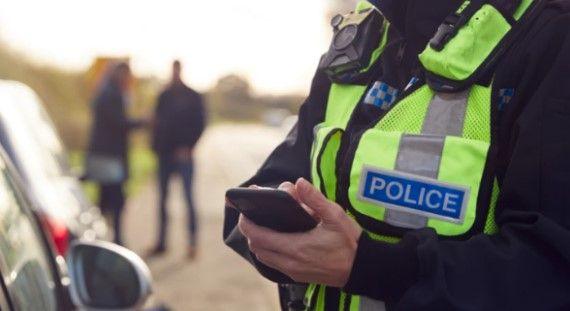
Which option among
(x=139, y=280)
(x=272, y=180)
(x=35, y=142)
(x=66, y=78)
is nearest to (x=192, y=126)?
(x=35, y=142)

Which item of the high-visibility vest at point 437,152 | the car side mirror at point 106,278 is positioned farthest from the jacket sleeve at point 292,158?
the car side mirror at point 106,278

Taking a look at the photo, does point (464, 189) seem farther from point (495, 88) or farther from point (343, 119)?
point (343, 119)

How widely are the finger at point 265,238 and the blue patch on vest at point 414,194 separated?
21 centimetres

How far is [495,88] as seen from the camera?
1680 millimetres

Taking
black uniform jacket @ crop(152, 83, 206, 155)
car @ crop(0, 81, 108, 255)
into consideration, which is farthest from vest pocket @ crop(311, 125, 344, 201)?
black uniform jacket @ crop(152, 83, 206, 155)

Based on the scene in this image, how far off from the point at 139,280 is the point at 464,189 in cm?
119

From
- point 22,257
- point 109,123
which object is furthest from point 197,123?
point 22,257

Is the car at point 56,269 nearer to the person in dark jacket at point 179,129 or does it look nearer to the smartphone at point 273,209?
the smartphone at point 273,209

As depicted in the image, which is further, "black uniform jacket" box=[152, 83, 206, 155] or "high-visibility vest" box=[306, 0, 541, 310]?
"black uniform jacket" box=[152, 83, 206, 155]

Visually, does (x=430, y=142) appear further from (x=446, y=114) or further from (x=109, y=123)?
(x=109, y=123)

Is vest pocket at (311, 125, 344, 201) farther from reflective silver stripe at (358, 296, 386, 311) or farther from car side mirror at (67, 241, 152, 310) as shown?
car side mirror at (67, 241, 152, 310)

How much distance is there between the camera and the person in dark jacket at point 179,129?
8805 mm

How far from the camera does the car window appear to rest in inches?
81.7

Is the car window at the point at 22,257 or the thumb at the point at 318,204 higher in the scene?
the thumb at the point at 318,204
